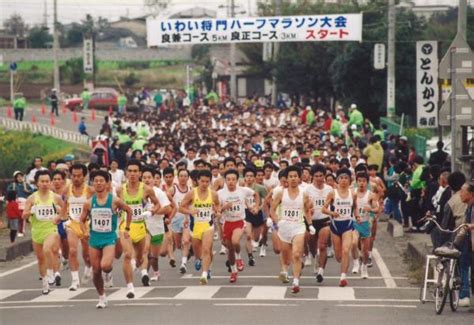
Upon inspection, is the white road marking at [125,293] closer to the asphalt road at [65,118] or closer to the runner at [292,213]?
the runner at [292,213]

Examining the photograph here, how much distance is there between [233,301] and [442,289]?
116 inches

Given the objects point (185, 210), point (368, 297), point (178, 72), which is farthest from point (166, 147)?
point (178, 72)

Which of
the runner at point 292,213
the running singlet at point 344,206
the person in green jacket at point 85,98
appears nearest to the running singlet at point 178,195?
the running singlet at point 344,206

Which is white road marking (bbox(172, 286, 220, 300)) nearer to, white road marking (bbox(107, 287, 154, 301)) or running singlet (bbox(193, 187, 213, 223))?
white road marking (bbox(107, 287, 154, 301))

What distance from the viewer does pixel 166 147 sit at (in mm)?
39812

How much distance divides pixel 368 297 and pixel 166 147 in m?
20.0

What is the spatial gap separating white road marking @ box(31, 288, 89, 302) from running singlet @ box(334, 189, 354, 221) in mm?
4062

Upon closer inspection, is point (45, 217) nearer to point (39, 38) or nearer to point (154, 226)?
point (154, 226)

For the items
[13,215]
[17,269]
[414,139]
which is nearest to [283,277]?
Result: [17,269]

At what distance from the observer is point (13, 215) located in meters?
30.1

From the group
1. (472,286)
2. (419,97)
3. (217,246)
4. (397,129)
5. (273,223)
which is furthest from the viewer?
(397,129)

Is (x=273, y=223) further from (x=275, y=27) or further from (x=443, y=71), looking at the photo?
(x=275, y=27)

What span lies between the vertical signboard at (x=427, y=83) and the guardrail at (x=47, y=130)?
2862 centimetres

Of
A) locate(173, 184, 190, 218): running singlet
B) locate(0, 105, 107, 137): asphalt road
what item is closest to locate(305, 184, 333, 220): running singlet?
locate(173, 184, 190, 218): running singlet
